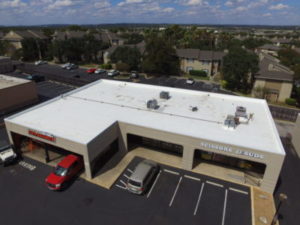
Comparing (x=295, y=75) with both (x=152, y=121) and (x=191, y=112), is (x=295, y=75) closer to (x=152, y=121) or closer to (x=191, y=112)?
(x=191, y=112)

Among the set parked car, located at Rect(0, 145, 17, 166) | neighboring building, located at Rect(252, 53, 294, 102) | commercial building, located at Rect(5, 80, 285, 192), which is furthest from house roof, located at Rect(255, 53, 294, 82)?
parked car, located at Rect(0, 145, 17, 166)

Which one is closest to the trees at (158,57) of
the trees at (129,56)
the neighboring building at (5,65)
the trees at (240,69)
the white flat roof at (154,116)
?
the trees at (129,56)

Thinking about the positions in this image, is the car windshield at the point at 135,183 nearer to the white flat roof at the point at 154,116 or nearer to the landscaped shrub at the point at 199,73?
the white flat roof at the point at 154,116

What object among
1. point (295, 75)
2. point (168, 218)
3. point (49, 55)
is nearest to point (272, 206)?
point (168, 218)

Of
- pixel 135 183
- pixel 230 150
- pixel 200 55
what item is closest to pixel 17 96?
pixel 135 183

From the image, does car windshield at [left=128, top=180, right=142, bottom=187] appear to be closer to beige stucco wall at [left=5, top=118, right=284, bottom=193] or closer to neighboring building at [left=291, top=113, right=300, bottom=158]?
beige stucco wall at [left=5, top=118, right=284, bottom=193]

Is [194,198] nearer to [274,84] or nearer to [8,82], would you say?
[274,84]
